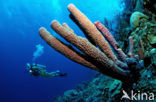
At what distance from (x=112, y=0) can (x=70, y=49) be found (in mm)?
36197

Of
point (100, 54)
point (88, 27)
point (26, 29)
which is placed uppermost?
point (26, 29)

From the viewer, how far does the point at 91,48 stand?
6.08 ft

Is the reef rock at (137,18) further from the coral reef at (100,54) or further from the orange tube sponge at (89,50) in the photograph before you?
the orange tube sponge at (89,50)

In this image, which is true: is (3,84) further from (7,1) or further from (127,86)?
(127,86)

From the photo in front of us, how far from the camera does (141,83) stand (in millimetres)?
2238

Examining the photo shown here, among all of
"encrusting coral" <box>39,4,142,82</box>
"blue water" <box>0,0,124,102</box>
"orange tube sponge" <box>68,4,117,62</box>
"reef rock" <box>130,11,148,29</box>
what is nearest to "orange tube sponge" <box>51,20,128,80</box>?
"encrusting coral" <box>39,4,142,82</box>

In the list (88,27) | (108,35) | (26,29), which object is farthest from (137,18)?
(26,29)

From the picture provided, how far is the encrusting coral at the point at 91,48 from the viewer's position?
6.08 ft

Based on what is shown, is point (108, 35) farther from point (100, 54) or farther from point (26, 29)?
point (26, 29)

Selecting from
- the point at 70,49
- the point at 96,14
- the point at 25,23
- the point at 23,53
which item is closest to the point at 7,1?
the point at 25,23

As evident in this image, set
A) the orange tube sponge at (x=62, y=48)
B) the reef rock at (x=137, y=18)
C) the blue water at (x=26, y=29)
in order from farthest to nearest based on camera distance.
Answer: the blue water at (x=26, y=29)
the reef rock at (x=137, y=18)
the orange tube sponge at (x=62, y=48)

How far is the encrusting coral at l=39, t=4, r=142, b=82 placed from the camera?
1853 millimetres

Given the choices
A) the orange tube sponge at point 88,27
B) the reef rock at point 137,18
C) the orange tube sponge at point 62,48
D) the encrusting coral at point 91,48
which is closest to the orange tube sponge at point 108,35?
the encrusting coral at point 91,48

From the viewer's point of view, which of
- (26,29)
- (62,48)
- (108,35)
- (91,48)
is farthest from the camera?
(26,29)
